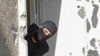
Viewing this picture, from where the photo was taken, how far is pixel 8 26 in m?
2.49

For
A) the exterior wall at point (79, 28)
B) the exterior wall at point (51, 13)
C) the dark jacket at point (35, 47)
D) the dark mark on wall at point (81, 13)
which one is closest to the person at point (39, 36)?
the dark jacket at point (35, 47)

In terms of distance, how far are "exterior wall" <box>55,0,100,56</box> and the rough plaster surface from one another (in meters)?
0.39

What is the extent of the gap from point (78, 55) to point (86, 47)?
79mm

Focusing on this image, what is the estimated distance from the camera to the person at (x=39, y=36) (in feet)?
7.62

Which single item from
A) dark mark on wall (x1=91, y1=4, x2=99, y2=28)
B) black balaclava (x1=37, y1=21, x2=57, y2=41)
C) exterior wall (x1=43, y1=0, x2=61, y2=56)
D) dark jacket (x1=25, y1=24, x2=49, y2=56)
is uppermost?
dark mark on wall (x1=91, y1=4, x2=99, y2=28)

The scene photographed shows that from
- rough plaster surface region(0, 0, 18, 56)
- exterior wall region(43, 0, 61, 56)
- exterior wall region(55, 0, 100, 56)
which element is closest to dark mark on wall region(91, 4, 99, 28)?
exterior wall region(55, 0, 100, 56)

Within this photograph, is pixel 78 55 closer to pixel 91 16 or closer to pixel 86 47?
pixel 86 47

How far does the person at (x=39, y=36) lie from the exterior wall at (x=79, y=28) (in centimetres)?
10

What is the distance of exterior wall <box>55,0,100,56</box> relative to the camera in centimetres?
218

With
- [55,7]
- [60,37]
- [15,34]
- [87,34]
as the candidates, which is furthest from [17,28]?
[55,7]

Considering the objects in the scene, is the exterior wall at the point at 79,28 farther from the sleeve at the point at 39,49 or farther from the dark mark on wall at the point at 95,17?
the sleeve at the point at 39,49

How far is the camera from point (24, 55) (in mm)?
2459

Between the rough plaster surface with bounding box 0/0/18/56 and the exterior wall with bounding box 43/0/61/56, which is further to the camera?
the exterior wall with bounding box 43/0/61/56

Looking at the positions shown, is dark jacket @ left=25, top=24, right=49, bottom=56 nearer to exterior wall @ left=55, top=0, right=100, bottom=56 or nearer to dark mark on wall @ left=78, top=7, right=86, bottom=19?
exterior wall @ left=55, top=0, right=100, bottom=56
